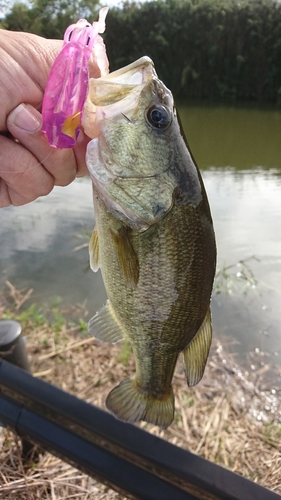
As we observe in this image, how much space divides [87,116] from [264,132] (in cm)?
1709

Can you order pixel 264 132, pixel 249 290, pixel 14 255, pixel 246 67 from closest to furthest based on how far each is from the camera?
pixel 249 290 < pixel 14 255 < pixel 264 132 < pixel 246 67

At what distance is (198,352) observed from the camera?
4.63 ft

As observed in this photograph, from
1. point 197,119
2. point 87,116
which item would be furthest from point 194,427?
point 197,119

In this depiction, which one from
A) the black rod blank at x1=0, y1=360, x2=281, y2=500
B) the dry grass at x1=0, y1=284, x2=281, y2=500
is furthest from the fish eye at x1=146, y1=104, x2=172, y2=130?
the dry grass at x1=0, y1=284, x2=281, y2=500

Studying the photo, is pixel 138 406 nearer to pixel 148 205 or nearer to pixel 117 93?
pixel 148 205

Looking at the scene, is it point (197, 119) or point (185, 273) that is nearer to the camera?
point (185, 273)

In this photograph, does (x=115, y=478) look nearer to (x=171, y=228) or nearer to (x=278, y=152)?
(x=171, y=228)

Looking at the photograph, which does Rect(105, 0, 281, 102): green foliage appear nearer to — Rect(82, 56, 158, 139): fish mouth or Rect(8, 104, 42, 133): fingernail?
Rect(82, 56, 158, 139): fish mouth

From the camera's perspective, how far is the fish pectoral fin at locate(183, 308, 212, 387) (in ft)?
4.58

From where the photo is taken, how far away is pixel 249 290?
5.35 m

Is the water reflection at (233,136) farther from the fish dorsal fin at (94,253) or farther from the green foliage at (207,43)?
the fish dorsal fin at (94,253)

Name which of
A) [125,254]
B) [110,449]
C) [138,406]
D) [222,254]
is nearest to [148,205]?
[125,254]

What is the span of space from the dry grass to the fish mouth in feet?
7.90

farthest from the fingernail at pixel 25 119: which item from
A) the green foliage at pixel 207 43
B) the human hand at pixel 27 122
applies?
the green foliage at pixel 207 43
